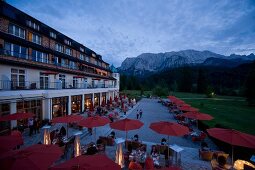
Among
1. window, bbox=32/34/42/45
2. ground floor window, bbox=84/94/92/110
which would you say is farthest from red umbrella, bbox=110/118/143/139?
window, bbox=32/34/42/45

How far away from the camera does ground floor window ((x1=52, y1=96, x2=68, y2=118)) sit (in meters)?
20.6

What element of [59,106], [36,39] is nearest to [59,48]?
[36,39]

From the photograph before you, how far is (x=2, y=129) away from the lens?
46.9 ft

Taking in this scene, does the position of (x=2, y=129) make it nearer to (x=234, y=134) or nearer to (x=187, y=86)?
(x=234, y=134)

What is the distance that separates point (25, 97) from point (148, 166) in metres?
14.2

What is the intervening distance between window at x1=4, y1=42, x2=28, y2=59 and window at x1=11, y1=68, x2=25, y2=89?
252 cm

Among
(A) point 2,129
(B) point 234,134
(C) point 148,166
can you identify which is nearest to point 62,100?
(A) point 2,129

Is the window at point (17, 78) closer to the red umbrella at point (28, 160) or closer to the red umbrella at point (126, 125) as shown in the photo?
the red umbrella at point (126, 125)

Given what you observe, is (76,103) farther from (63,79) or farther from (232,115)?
(232,115)

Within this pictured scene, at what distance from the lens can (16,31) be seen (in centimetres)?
2027

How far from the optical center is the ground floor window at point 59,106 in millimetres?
20591

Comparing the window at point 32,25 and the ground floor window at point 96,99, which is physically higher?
the window at point 32,25

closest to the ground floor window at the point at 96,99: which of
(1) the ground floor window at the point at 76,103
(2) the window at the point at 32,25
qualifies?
(1) the ground floor window at the point at 76,103

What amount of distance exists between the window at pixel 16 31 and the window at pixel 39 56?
2.55m
